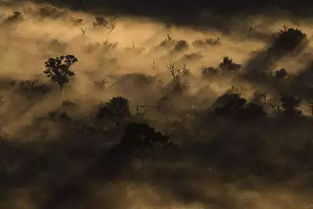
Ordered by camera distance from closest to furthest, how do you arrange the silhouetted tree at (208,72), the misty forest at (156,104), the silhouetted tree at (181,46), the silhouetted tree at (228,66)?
the misty forest at (156,104)
the silhouetted tree at (208,72)
the silhouetted tree at (228,66)
the silhouetted tree at (181,46)

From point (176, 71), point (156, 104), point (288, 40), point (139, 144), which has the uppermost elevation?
point (288, 40)

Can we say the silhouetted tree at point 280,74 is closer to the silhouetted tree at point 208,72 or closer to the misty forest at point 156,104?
the misty forest at point 156,104

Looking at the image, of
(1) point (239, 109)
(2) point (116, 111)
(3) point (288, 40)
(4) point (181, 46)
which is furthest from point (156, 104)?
(3) point (288, 40)

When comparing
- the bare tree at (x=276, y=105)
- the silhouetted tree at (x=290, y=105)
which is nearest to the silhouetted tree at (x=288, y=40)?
the bare tree at (x=276, y=105)

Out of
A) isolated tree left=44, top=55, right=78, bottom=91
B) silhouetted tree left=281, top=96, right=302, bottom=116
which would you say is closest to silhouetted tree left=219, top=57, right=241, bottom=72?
silhouetted tree left=281, top=96, right=302, bottom=116

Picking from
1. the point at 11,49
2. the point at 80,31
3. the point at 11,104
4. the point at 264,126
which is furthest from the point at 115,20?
the point at 264,126

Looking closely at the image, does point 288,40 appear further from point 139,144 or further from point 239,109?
point 139,144
